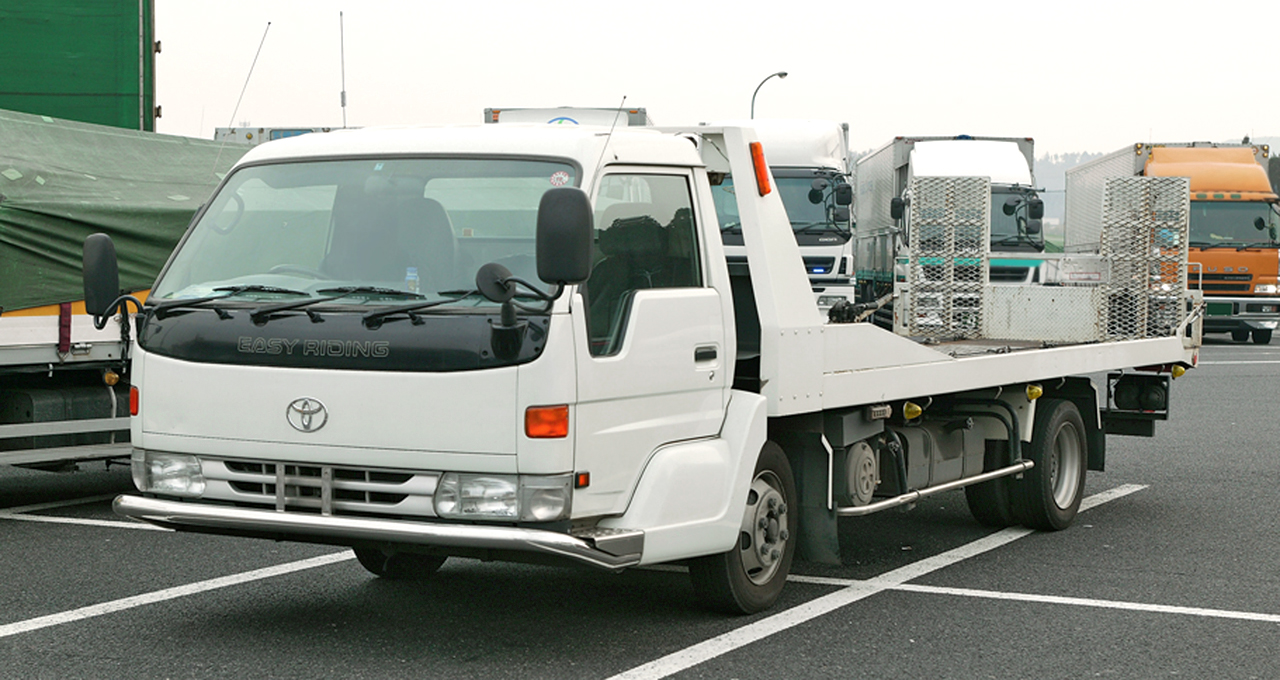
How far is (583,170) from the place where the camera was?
5.95 m

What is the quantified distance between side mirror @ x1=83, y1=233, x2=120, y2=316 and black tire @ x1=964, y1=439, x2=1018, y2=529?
5.09 m

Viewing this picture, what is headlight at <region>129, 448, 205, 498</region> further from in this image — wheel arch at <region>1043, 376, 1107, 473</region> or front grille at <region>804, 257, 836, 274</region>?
front grille at <region>804, 257, 836, 274</region>

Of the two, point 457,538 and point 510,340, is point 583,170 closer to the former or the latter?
point 510,340

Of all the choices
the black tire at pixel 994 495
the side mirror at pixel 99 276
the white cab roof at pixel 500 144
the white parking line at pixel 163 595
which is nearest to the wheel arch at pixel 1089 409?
the black tire at pixel 994 495

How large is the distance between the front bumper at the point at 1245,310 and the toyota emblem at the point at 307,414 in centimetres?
2547

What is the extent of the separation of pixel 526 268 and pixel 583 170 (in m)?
0.46

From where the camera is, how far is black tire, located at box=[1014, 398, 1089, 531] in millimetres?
9227

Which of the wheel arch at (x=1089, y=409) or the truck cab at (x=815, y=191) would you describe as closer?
the wheel arch at (x=1089, y=409)

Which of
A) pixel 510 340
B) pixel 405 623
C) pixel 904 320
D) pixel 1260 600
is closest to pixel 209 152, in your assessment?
pixel 904 320

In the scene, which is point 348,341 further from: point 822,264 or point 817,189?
point 822,264

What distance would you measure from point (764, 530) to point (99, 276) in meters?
3.00

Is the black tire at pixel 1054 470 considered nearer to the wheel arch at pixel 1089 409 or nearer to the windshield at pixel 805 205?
the wheel arch at pixel 1089 409

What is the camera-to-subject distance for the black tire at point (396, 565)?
24.7 ft

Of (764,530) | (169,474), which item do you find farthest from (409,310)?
(764,530)
